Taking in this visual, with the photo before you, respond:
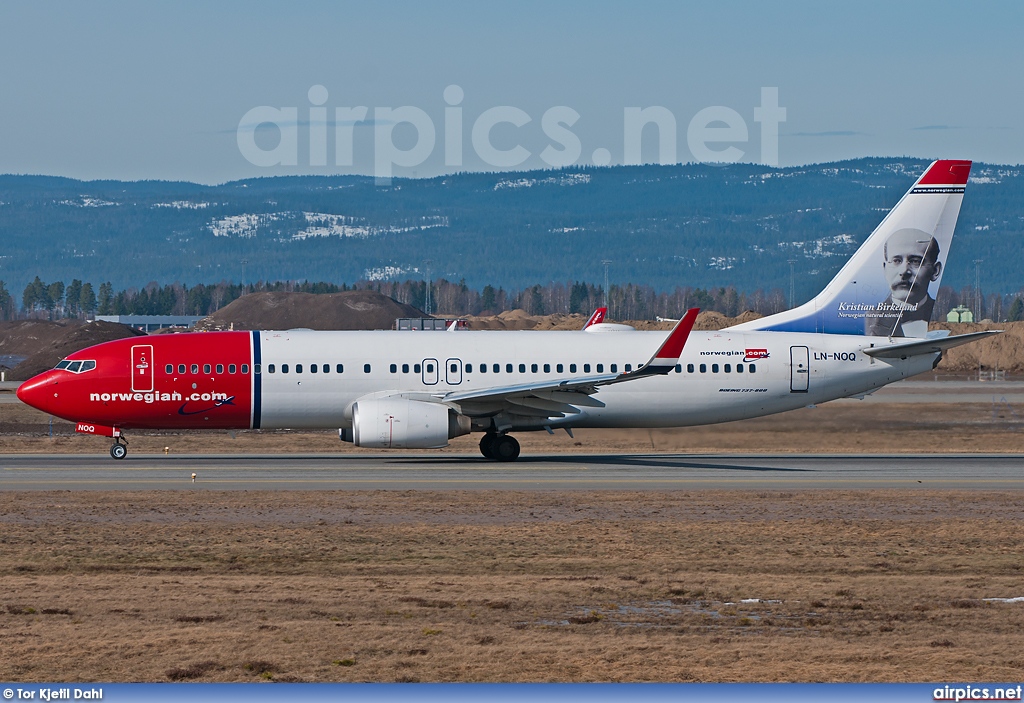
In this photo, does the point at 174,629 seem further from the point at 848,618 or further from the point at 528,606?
the point at 848,618

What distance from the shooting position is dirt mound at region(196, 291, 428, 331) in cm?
17312

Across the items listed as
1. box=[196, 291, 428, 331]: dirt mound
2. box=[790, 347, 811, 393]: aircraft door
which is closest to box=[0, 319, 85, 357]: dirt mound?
box=[196, 291, 428, 331]: dirt mound

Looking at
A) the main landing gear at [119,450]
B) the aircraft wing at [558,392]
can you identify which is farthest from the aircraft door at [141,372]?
the aircraft wing at [558,392]

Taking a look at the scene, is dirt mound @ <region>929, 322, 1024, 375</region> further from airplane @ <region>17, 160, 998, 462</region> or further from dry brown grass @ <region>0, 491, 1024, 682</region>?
dry brown grass @ <region>0, 491, 1024, 682</region>

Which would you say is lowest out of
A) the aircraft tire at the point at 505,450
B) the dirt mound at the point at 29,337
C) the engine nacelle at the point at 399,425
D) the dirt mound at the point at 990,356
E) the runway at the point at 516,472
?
the runway at the point at 516,472

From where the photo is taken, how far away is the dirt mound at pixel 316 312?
173125mm

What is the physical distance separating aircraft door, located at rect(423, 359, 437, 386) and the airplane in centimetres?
4

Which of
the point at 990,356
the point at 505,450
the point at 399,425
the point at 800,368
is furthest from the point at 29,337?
the point at 800,368

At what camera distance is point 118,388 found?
129 feet

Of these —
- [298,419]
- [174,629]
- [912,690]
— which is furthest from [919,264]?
[912,690]

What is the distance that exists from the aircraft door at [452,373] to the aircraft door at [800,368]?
10636 millimetres

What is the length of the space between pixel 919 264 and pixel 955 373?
7764 cm

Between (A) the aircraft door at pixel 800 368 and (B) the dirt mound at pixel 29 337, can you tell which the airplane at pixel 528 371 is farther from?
(B) the dirt mound at pixel 29 337

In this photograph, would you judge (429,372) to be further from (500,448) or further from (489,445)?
(500,448)
